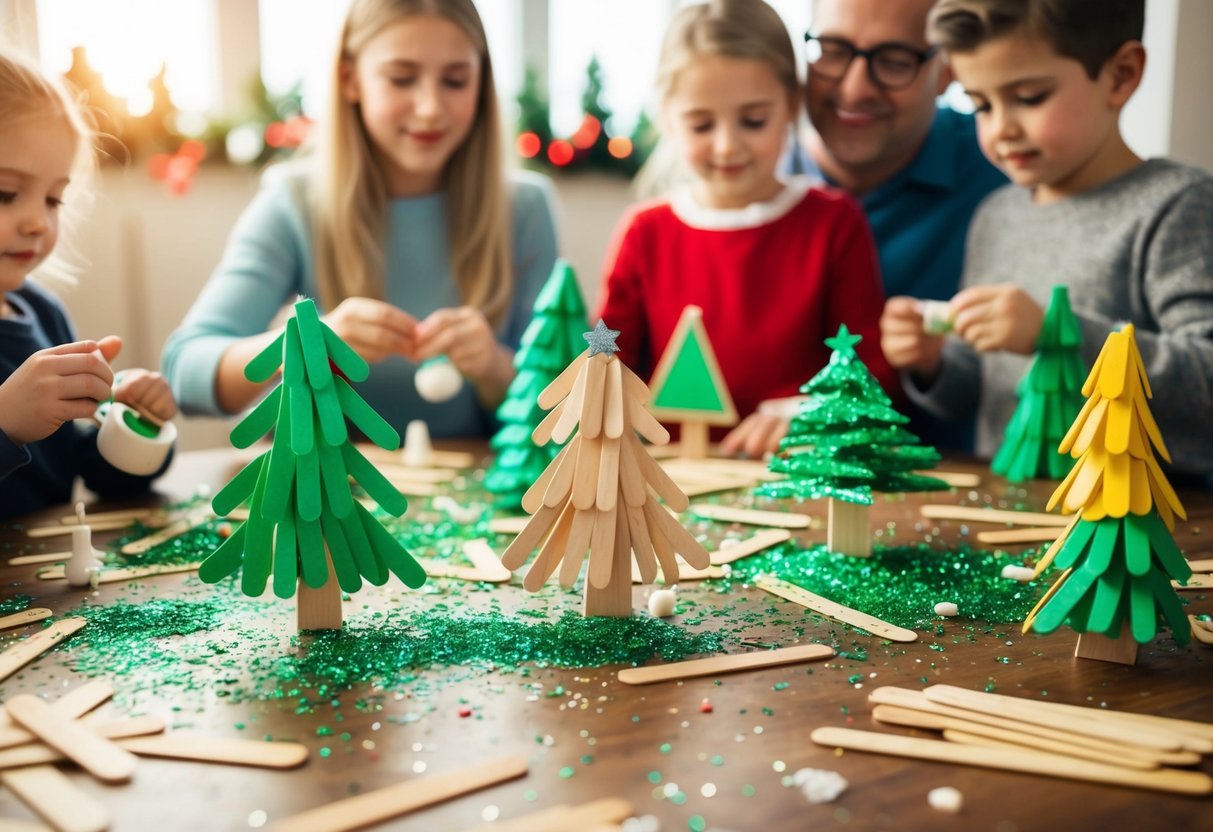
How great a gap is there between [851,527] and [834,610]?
0.23m

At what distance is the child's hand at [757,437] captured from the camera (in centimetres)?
192

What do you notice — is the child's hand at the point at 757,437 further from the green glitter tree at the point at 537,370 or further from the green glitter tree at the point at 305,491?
the green glitter tree at the point at 305,491

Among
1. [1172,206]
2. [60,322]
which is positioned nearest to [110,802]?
[60,322]

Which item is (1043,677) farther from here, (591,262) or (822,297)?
(591,262)

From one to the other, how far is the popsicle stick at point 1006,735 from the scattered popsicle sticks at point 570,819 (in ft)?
0.84

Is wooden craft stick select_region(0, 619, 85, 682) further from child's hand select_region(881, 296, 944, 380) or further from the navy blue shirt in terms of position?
child's hand select_region(881, 296, 944, 380)

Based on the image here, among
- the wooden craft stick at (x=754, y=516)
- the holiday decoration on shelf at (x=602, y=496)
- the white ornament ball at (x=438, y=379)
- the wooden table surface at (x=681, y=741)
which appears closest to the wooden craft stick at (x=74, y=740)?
the wooden table surface at (x=681, y=741)

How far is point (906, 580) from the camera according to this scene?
123 centimetres

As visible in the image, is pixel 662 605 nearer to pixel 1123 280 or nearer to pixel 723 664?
pixel 723 664

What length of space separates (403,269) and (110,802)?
1.73 m

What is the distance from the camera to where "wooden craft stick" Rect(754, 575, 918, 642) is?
1.04m

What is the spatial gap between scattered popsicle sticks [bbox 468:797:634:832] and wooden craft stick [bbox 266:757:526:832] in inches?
1.9

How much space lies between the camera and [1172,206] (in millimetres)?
1782

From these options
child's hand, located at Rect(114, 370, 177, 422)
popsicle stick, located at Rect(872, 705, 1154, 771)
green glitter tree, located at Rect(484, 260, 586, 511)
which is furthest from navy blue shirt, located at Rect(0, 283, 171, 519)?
popsicle stick, located at Rect(872, 705, 1154, 771)
